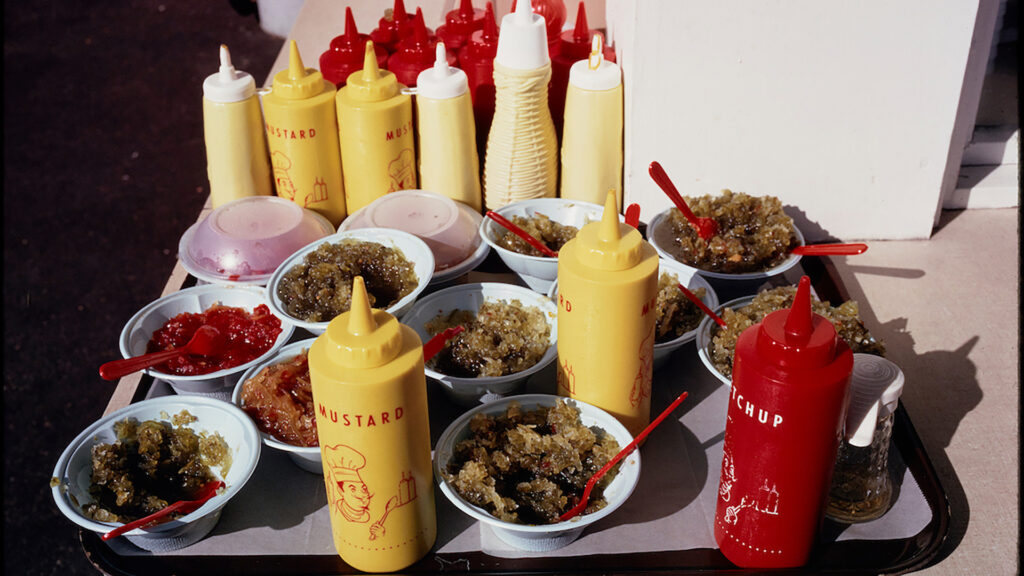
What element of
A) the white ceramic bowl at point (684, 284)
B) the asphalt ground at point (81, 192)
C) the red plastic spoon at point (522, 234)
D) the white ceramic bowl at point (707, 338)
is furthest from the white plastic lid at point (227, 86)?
the asphalt ground at point (81, 192)

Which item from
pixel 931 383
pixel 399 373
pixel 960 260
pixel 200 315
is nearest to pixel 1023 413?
pixel 931 383

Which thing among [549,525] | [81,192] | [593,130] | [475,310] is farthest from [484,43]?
[81,192]

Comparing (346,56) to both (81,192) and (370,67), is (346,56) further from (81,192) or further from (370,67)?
(81,192)

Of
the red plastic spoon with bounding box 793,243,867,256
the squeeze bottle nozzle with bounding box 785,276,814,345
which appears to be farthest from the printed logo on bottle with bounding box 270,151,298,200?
the squeeze bottle nozzle with bounding box 785,276,814,345

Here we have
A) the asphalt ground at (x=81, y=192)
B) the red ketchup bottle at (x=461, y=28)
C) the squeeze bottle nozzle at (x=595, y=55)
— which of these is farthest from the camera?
the asphalt ground at (x=81, y=192)

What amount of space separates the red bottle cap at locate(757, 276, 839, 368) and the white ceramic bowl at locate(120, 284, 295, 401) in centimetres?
65

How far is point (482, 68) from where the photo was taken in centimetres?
156

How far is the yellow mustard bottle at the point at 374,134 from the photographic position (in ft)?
4.75

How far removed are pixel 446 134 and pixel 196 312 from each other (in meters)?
0.49

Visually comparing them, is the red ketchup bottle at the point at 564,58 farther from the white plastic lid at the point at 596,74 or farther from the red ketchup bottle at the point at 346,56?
the red ketchup bottle at the point at 346,56

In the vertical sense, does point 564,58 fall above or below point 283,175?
above

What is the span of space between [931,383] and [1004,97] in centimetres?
72

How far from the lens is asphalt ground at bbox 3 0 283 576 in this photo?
258 cm

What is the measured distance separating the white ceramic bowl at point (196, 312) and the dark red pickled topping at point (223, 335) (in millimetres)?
11
